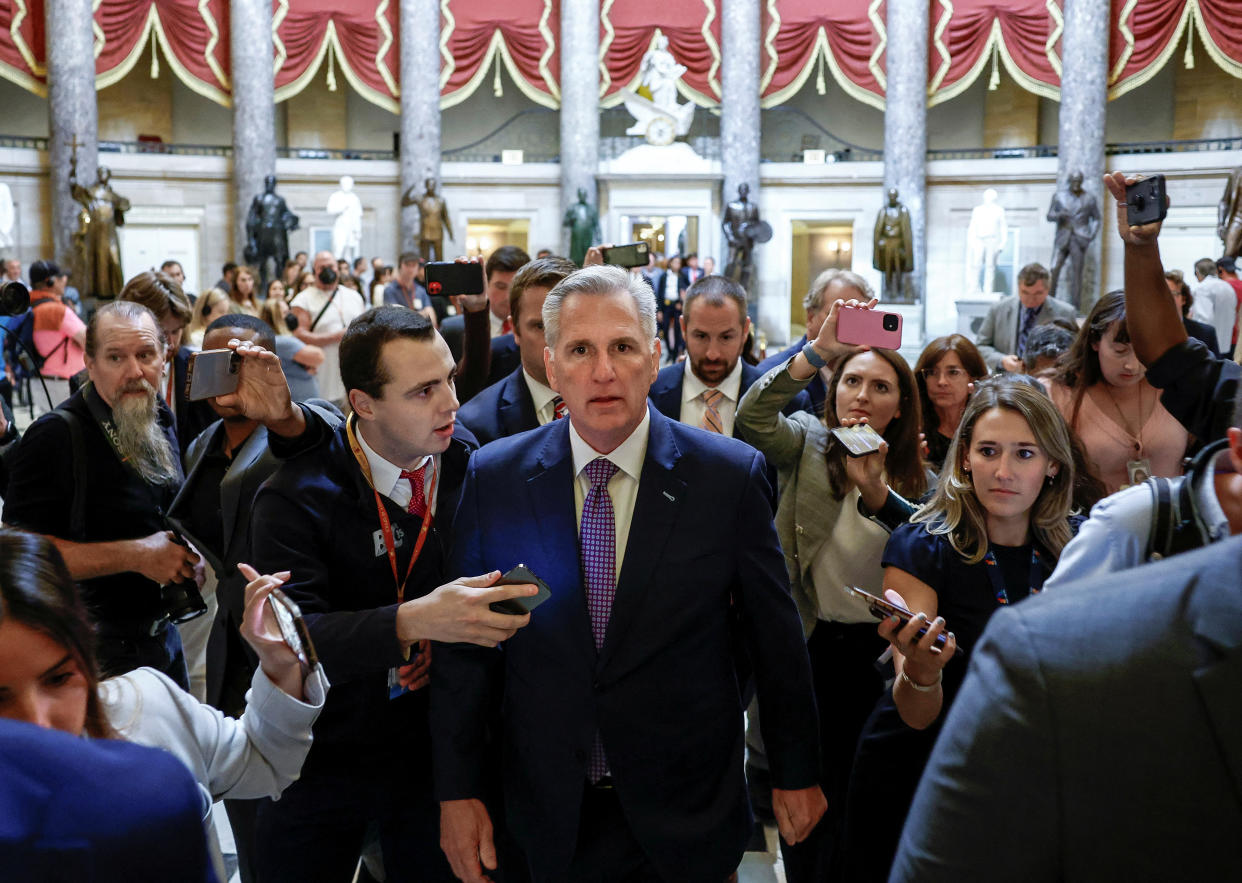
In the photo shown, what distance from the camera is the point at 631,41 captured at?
20.8 m

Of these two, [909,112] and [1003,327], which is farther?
[909,112]

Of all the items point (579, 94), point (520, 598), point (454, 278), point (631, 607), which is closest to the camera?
point (520, 598)

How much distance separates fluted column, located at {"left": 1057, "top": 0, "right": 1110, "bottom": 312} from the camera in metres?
18.8

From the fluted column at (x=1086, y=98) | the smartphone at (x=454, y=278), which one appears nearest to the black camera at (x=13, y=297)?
the smartphone at (x=454, y=278)

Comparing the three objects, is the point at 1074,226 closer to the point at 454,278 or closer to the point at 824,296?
the point at 824,296

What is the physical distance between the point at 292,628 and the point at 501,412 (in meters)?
1.75

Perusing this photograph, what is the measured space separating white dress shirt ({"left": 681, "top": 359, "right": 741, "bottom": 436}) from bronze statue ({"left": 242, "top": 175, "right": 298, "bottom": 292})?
1549 centimetres

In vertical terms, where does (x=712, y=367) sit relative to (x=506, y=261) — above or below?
below

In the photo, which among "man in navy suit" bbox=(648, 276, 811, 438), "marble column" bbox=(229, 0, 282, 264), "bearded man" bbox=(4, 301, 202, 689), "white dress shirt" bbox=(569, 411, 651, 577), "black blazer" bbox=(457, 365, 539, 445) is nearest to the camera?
"white dress shirt" bbox=(569, 411, 651, 577)

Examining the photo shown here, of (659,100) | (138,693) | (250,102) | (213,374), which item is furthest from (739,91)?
(138,693)

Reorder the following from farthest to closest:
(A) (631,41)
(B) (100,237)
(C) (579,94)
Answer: (A) (631,41)
(C) (579,94)
(B) (100,237)

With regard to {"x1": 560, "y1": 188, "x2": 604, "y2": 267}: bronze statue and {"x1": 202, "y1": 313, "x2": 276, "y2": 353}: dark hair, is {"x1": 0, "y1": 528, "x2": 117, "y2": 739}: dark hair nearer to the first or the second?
{"x1": 202, "y1": 313, "x2": 276, "y2": 353}: dark hair

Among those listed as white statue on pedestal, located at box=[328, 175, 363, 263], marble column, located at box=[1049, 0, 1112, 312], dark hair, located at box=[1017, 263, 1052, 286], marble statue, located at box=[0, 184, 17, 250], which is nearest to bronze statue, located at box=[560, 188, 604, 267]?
white statue on pedestal, located at box=[328, 175, 363, 263]

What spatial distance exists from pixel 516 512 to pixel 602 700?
1.21 ft
